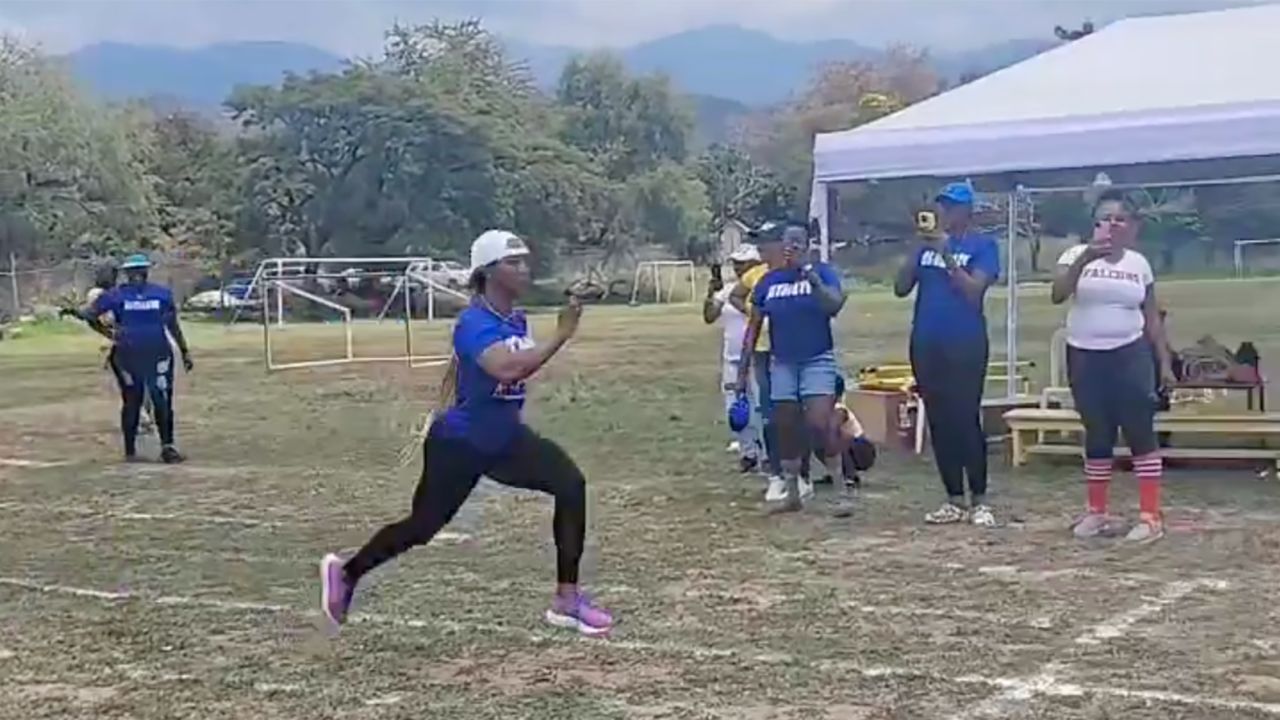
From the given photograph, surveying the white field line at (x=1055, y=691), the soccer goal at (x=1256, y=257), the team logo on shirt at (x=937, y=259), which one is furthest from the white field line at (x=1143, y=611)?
the soccer goal at (x=1256, y=257)

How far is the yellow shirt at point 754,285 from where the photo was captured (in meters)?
10.8

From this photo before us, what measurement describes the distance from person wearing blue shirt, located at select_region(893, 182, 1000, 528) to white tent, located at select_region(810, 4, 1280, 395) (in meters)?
1.71

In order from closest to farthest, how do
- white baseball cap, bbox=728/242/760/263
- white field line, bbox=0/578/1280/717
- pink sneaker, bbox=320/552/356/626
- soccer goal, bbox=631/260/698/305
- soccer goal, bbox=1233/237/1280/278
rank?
white field line, bbox=0/578/1280/717
pink sneaker, bbox=320/552/356/626
white baseball cap, bbox=728/242/760/263
soccer goal, bbox=1233/237/1280/278
soccer goal, bbox=631/260/698/305

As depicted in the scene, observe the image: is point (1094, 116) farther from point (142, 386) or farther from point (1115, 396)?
point (142, 386)

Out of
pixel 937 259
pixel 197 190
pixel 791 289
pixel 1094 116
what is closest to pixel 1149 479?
pixel 937 259

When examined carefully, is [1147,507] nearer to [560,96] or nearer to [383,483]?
[383,483]

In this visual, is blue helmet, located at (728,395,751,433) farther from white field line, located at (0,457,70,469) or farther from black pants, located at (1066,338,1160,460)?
white field line, located at (0,457,70,469)

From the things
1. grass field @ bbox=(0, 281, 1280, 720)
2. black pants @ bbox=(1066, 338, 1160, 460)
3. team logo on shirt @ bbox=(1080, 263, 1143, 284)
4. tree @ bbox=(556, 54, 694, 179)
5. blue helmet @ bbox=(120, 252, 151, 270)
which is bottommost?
grass field @ bbox=(0, 281, 1280, 720)

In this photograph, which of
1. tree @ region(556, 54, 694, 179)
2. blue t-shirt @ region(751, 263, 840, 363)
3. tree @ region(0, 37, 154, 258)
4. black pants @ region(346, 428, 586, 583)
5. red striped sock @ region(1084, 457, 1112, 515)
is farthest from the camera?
tree @ region(556, 54, 694, 179)

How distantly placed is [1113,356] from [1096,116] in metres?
2.45

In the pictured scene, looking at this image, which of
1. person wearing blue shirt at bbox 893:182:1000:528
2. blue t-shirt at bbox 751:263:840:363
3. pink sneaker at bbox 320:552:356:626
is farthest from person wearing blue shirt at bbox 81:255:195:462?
pink sneaker at bbox 320:552:356:626

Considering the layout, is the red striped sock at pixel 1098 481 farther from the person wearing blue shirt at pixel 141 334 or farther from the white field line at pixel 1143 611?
the person wearing blue shirt at pixel 141 334

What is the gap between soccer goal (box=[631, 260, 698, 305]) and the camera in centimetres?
5966

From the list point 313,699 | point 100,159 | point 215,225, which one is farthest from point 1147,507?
point 215,225
